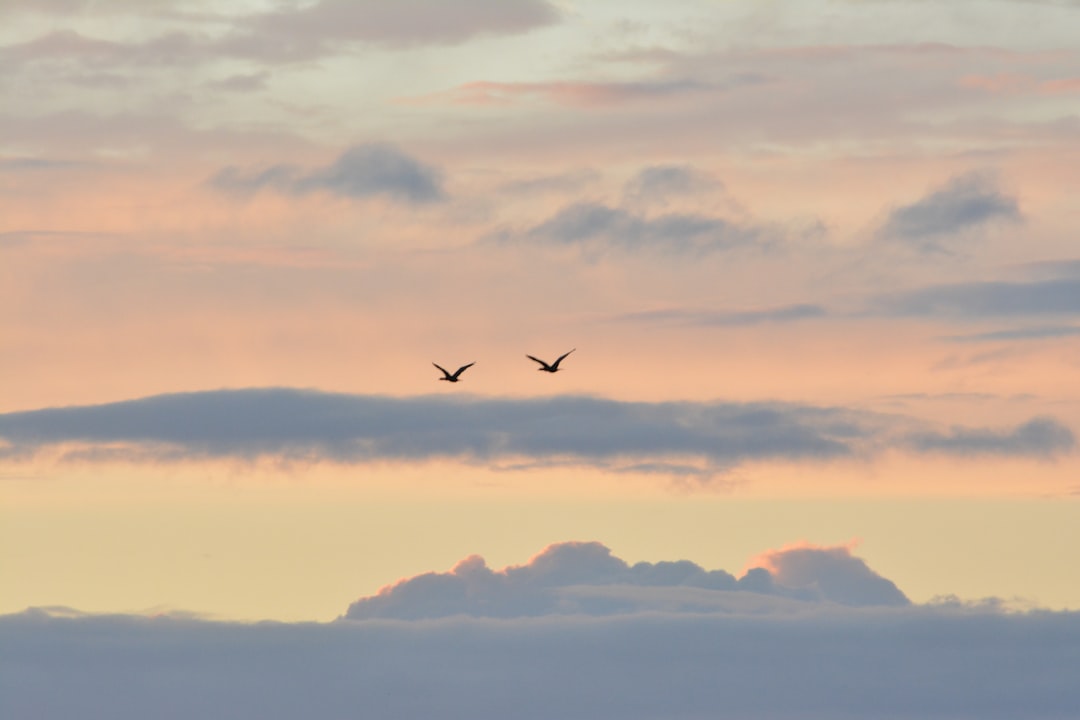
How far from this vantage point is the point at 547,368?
37.8 m

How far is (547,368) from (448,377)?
15.8 meters

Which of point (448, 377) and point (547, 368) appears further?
point (448, 377)

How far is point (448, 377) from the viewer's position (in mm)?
40969
